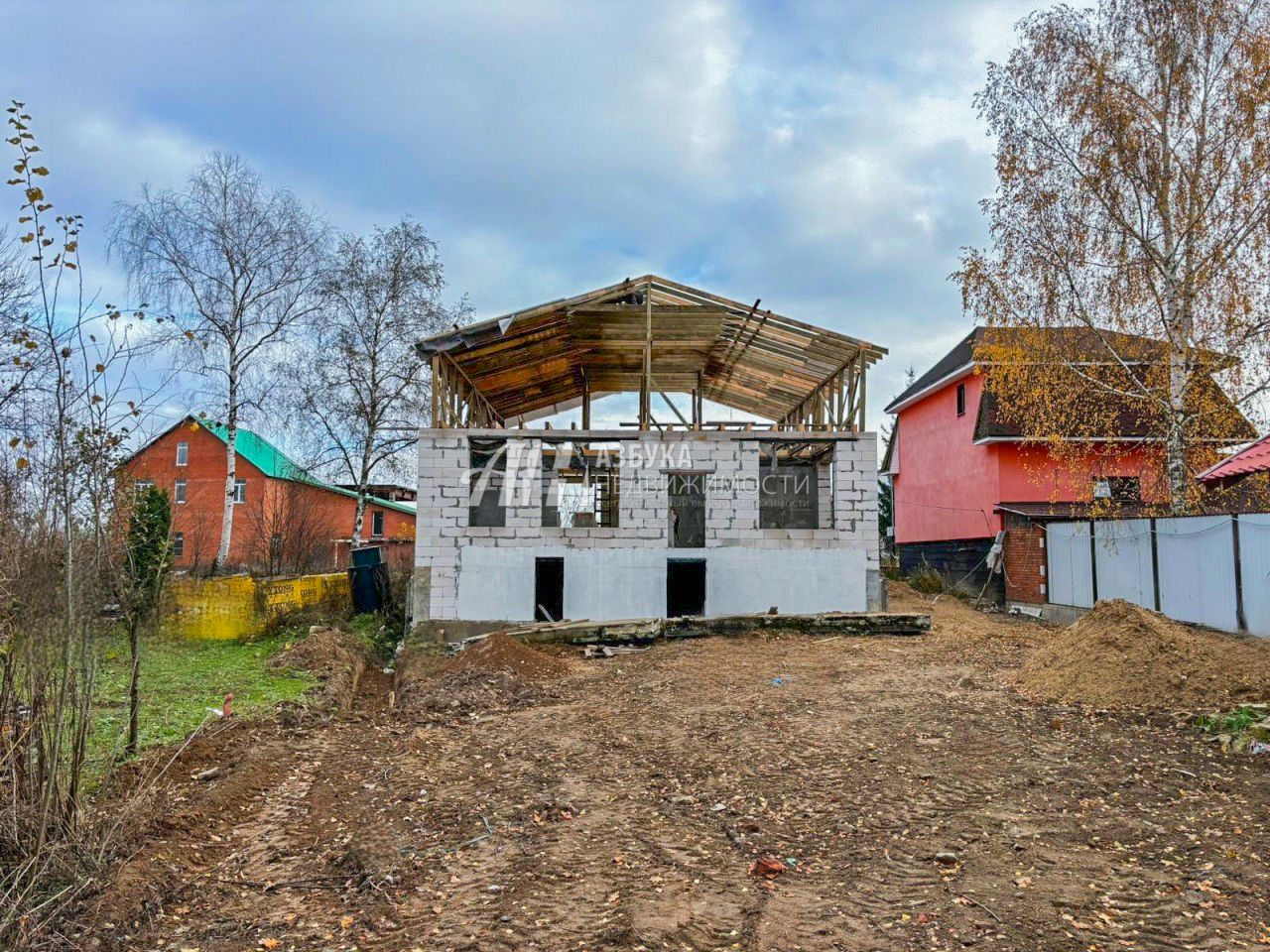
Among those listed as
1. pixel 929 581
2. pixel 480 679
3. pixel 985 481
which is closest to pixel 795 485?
pixel 985 481

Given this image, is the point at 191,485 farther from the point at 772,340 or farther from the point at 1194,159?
the point at 1194,159

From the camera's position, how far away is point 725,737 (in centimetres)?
729

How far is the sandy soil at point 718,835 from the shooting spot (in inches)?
148

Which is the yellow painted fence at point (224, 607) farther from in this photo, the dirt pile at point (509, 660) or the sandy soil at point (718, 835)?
the sandy soil at point (718, 835)

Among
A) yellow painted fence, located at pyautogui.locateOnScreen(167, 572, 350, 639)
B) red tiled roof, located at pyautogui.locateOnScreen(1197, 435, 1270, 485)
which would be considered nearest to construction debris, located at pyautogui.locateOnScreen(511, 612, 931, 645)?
yellow painted fence, located at pyautogui.locateOnScreen(167, 572, 350, 639)

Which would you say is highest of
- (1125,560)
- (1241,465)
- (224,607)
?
(1241,465)

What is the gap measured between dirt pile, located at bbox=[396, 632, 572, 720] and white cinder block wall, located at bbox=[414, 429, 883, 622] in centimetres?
201

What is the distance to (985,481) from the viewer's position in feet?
64.4

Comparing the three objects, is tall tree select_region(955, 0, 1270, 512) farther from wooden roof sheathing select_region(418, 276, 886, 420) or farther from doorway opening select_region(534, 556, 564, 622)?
doorway opening select_region(534, 556, 564, 622)

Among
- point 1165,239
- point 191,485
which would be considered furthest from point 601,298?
point 191,485

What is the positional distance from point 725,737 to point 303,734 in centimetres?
411

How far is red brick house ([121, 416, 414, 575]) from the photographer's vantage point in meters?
19.8

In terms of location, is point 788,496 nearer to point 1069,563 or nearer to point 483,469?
point 1069,563

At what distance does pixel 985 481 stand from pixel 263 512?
63.4ft
